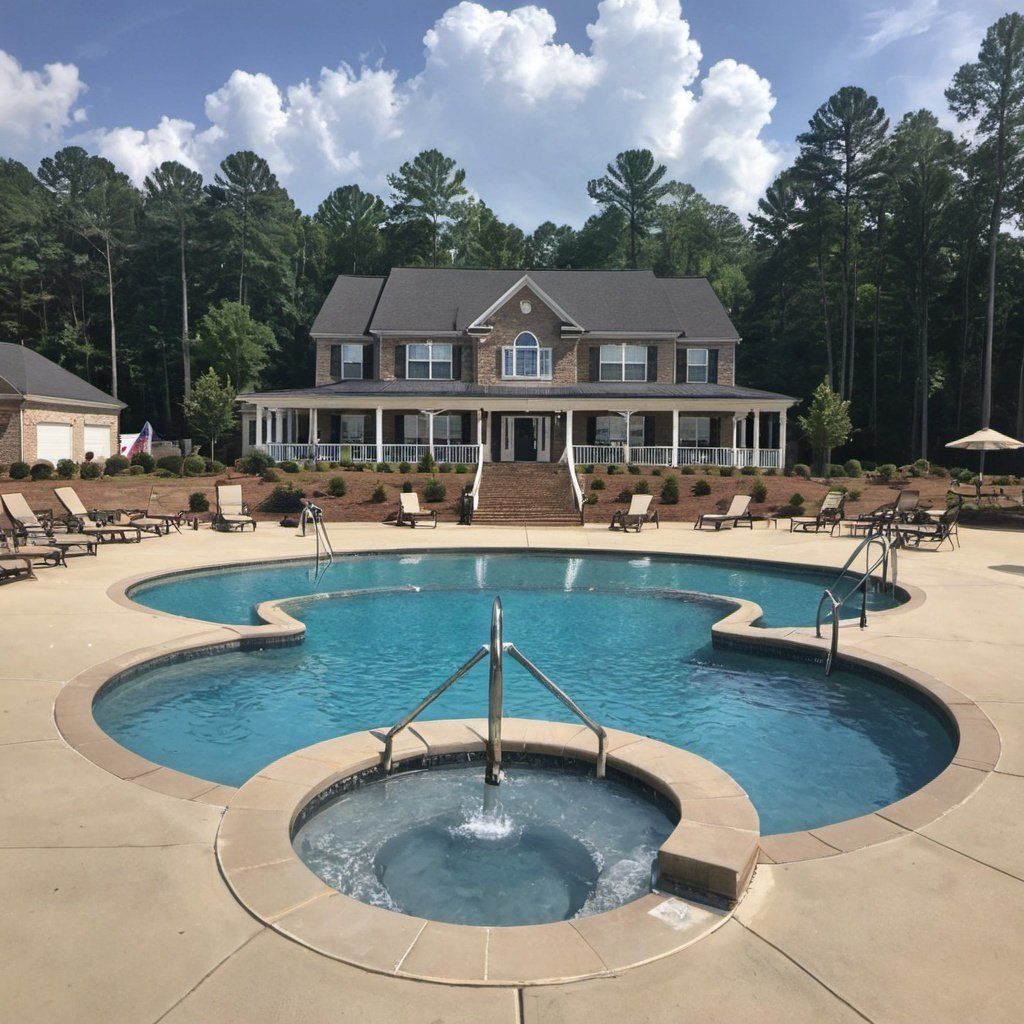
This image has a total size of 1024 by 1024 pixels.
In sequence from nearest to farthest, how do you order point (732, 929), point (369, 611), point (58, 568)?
point (732, 929), point (369, 611), point (58, 568)

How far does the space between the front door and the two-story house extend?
5cm

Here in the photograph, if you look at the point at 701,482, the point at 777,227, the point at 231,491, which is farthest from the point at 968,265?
the point at 231,491

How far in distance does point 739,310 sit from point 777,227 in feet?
20.7

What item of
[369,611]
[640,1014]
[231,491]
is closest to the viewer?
[640,1014]

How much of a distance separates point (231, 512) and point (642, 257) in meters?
47.3

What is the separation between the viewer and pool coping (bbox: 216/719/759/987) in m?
3.65

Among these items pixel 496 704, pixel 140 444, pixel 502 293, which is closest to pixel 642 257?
pixel 502 293

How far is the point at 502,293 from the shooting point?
3944 cm

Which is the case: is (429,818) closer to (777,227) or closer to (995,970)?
(995,970)

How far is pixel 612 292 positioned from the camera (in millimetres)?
39719

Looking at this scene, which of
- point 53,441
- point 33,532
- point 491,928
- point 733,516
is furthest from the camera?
point 53,441

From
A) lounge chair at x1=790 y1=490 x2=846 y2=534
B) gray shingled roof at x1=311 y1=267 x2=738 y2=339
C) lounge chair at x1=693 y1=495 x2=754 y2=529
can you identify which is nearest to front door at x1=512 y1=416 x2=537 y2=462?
gray shingled roof at x1=311 y1=267 x2=738 y2=339

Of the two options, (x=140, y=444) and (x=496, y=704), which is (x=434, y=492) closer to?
(x=496, y=704)

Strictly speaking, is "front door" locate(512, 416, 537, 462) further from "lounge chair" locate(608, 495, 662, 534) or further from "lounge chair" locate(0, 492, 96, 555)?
"lounge chair" locate(0, 492, 96, 555)
